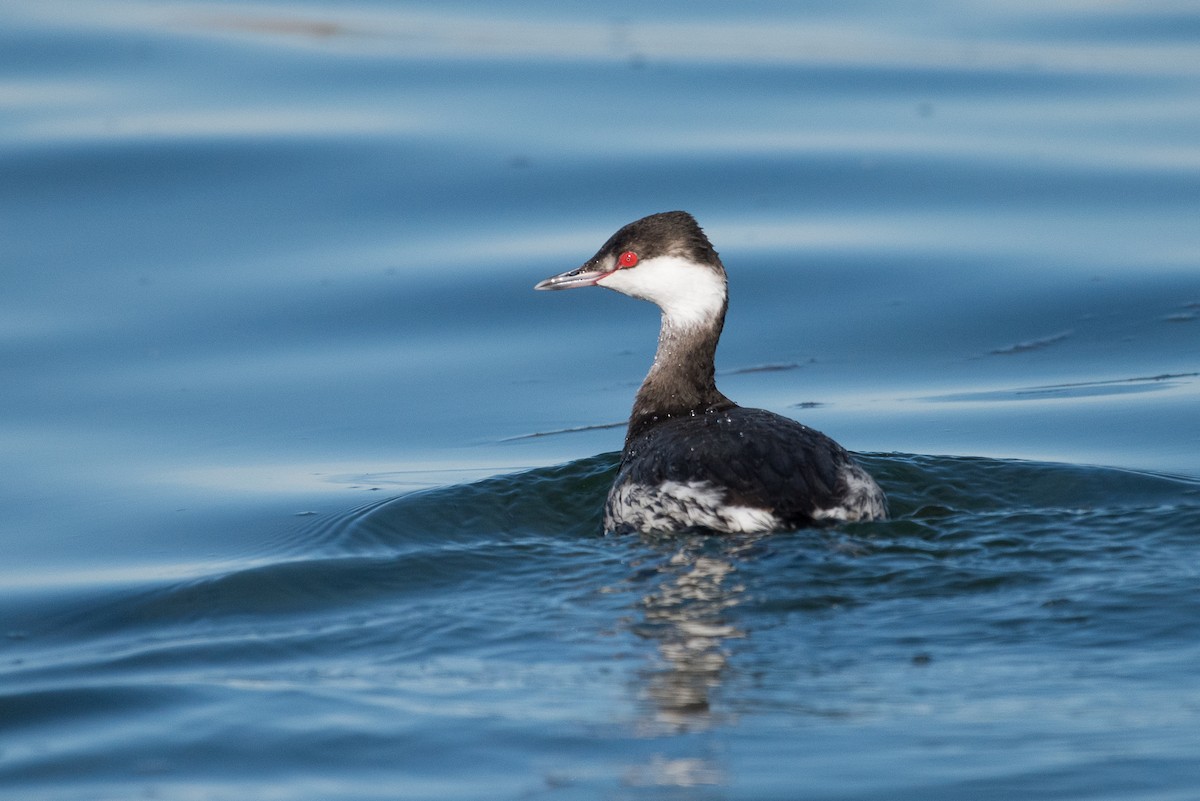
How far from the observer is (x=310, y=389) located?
9.98m

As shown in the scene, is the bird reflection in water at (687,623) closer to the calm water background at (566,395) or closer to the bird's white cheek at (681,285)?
the calm water background at (566,395)

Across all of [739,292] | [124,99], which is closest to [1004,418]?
[739,292]

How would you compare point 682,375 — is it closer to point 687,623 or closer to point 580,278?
point 580,278

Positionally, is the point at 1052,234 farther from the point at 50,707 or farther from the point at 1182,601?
the point at 50,707

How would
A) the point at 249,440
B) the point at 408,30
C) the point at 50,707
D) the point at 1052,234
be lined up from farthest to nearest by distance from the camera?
the point at 408,30
the point at 1052,234
the point at 249,440
the point at 50,707

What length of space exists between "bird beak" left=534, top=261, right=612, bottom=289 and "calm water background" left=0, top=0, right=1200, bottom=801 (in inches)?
33.1

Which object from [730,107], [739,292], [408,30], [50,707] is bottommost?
[50,707]

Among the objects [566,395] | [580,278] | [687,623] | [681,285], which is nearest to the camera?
[687,623]

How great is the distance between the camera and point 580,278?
8930 millimetres

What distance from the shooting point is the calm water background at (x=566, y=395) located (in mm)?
5371

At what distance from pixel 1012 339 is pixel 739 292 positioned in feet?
5.97

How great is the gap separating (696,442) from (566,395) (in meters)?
2.48

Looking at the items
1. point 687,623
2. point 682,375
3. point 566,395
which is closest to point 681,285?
point 682,375

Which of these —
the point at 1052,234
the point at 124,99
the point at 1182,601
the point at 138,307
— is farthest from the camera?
the point at 124,99
